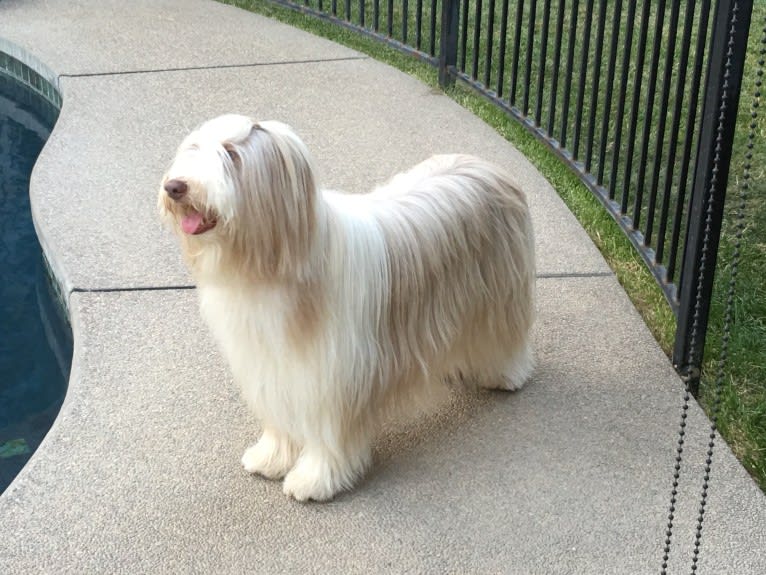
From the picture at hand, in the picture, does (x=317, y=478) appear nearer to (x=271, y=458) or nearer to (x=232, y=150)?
(x=271, y=458)

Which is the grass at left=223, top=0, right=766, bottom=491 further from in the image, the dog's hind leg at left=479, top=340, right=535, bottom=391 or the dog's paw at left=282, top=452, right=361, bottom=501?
the dog's paw at left=282, top=452, right=361, bottom=501

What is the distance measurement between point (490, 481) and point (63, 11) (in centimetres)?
610

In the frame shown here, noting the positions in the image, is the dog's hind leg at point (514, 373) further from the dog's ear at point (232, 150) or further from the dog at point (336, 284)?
the dog's ear at point (232, 150)

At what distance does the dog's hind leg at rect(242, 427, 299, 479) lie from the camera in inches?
131

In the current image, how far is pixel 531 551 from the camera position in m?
3.04

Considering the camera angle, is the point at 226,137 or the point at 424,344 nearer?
the point at 226,137

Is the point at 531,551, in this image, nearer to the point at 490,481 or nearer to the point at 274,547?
the point at 490,481

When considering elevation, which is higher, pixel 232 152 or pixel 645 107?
pixel 232 152

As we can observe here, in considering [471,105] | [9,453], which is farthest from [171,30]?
[9,453]

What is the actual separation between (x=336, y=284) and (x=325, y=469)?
0.62 meters

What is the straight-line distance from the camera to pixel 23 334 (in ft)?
15.5

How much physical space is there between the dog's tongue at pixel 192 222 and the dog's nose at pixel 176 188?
7 cm

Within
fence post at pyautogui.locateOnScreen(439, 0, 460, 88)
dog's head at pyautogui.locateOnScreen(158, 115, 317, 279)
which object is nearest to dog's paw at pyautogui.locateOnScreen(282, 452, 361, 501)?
dog's head at pyautogui.locateOnScreen(158, 115, 317, 279)

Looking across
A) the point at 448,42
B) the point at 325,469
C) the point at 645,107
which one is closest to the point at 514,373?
the point at 325,469
